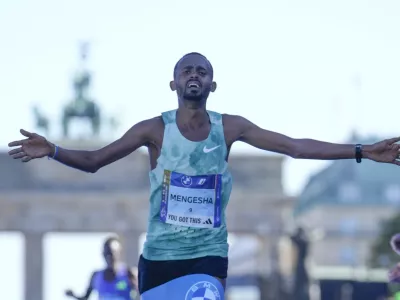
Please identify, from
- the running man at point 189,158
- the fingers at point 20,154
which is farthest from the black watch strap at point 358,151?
the fingers at point 20,154

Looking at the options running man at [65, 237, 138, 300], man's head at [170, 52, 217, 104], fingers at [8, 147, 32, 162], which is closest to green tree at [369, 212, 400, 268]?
running man at [65, 237, 138, 300]

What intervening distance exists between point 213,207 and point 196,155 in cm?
29

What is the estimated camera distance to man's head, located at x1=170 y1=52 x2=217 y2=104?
8.77m

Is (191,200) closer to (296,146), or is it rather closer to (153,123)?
(153,123)

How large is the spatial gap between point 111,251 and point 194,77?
8939 millimetres

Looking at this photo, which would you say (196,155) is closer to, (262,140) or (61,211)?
(262,140)

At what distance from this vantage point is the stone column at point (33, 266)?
70000mm

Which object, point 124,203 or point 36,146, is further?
point 124,203

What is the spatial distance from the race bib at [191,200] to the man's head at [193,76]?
16.2 inches

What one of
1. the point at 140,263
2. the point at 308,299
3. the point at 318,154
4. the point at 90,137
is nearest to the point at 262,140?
the point at 318,154

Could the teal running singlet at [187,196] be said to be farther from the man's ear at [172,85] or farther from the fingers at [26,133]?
the fingers at [26,133]

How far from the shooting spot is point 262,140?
904 centimetres

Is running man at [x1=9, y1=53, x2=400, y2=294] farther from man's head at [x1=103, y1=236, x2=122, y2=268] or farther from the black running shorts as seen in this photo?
man's head at [x1=103, y1=236, x2=122, y2=268]

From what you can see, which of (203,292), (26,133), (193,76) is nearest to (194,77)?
(193,76)
